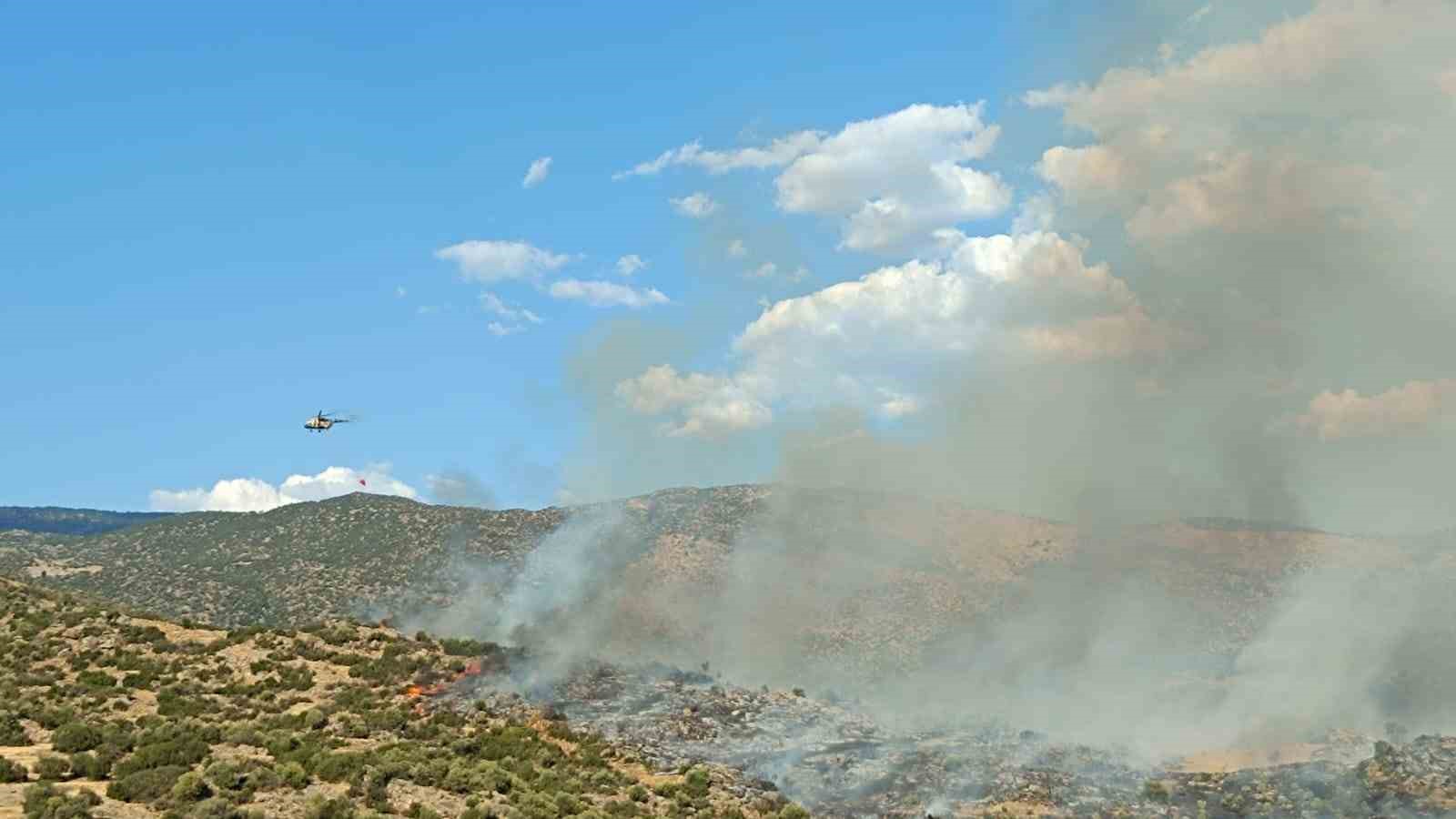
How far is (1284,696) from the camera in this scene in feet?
226

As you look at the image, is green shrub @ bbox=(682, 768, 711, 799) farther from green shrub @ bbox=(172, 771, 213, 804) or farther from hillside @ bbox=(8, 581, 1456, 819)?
green shrub @ bbox=(172, 771, 213, 804)

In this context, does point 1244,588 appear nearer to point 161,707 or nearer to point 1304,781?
point 1304,781

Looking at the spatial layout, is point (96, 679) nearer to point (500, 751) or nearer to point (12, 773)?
point (12, 773)

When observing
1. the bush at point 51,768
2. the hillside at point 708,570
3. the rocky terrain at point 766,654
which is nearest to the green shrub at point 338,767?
the rocky terrain at point 766,654

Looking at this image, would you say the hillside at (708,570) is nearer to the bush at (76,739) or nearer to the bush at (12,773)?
the bush at (76,739)

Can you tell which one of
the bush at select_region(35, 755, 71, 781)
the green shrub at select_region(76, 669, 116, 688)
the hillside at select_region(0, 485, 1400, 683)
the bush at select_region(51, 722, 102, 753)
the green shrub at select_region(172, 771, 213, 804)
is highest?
the hillside at select_region(0, 485, 1400, 683)

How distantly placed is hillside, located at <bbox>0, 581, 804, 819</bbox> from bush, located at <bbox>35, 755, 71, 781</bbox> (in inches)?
2.4

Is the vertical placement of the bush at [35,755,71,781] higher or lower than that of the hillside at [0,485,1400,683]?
lower

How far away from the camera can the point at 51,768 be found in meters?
37.8

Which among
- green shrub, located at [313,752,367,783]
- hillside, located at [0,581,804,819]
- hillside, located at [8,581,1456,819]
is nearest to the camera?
hillside, located at [0,581,804,819]

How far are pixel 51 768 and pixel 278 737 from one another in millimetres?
7890

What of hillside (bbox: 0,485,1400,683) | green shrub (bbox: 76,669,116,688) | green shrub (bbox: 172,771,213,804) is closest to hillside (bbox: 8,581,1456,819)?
green shrub (bbox: 172,771,213,804)

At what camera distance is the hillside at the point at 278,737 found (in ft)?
119

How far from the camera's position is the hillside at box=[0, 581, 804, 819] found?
36.1 meters
